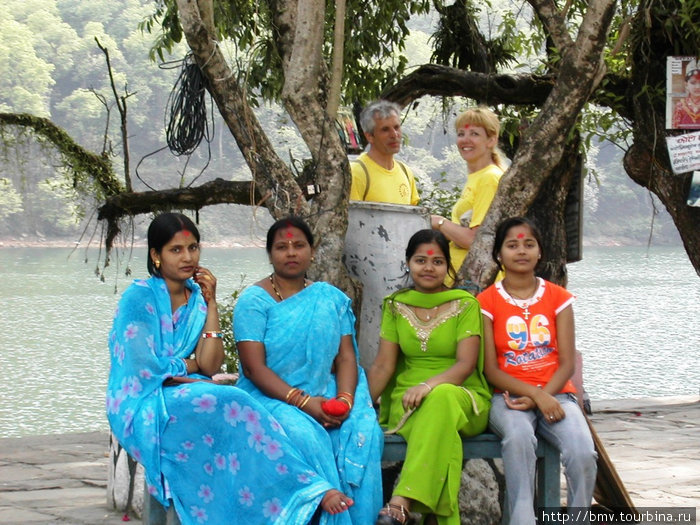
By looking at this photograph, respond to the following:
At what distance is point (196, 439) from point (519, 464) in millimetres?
1132

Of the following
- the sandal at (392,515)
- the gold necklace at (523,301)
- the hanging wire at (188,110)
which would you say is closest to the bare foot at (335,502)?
the sandal at (392,515)

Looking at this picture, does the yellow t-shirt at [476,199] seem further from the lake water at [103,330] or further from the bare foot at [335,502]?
the lake water at [103,330]

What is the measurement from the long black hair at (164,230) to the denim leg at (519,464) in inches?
54.3

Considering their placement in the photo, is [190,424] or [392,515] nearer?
[392,515]

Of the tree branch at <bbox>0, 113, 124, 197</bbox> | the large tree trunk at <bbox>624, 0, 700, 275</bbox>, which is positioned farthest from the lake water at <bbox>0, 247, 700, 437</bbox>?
the large tree trunk at <bbox>624, 0, 700, 275</bbox>

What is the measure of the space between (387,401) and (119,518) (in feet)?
4.67

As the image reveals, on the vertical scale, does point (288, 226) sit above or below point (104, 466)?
above

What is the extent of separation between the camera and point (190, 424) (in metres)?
3.44

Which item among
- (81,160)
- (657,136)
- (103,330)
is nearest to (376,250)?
(657,136)

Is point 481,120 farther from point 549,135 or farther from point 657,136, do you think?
point 657,136

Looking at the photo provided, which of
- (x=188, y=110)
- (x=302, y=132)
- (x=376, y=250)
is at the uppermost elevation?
(x=188, y=110)

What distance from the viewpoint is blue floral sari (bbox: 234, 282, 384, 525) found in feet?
11.1

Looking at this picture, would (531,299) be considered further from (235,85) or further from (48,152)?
(48,152)

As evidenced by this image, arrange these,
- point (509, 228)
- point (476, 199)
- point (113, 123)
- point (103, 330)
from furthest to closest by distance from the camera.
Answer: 1. point (113, 123)
2. point (103, 330)
3. point (476, 199)
4. point (509, 228)
